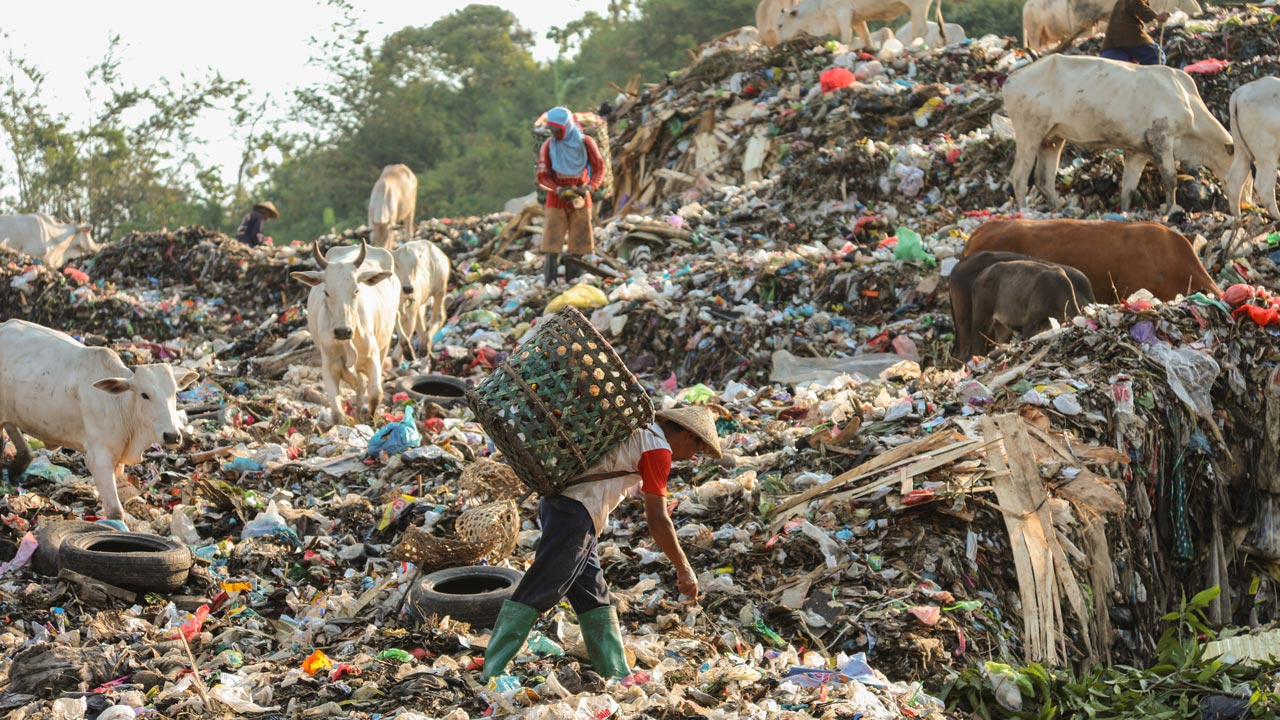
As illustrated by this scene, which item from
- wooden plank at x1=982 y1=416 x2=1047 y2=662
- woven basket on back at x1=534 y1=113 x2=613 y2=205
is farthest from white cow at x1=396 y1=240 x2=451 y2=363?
wooden plank at x1=982 y1=416 x2=1047 y2=662

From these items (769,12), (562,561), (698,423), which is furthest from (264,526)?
(769,12)

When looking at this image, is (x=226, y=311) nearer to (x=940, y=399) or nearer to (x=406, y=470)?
(x=406, y=470)

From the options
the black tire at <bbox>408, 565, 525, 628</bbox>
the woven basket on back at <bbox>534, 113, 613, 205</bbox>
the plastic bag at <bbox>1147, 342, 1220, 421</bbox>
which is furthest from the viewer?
the woven basket on back at <bbox>534, 113, 613, 205</bbox>

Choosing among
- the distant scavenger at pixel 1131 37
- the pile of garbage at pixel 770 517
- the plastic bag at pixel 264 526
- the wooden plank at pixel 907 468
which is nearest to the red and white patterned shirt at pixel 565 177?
the pile of garbage at pixel 770 517

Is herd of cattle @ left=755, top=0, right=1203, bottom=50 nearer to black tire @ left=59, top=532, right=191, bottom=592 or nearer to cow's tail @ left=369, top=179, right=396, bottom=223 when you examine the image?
cow's tail @ left=369, top=179, right=396, bottom=223

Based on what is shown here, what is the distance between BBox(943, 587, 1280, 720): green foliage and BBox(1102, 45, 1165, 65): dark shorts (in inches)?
377

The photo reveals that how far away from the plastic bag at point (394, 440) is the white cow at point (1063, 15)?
13.7 m

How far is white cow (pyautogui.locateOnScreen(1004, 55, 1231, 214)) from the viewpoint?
11711mm

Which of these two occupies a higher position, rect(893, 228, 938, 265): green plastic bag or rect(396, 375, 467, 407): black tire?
rect(893, 228, 938, 265): green plastic bag

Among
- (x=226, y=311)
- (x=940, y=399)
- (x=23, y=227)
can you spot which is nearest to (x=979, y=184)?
(x=940, y=399)

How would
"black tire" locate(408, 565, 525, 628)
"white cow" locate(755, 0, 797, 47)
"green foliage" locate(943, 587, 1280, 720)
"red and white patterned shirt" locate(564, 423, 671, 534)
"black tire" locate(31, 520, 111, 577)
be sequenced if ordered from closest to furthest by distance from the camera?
"red and white patterned shirt" locate(564, 423, 671, 534)
"green foliage" locate(943, 587, 1280, 720)
"black tire" locate(408, 565, 525, 628)
"black tire" locate(31, 520, 111, 577)
"white cow" locate(755, 0, 797, 47)

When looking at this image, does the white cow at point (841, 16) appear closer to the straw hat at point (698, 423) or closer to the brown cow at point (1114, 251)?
the brown cow at point (1114, 251)

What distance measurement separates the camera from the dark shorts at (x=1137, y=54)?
540 inches

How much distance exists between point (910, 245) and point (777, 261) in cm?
120
